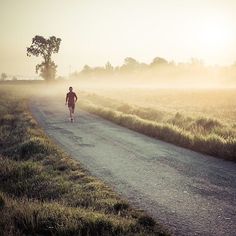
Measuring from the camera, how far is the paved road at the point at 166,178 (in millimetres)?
7543

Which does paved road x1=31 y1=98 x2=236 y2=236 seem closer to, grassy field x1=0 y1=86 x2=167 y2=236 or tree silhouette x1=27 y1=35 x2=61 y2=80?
grassy field x1=0 y1=86 x2=167 y2=236

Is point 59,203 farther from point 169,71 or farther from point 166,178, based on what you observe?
point 169,71

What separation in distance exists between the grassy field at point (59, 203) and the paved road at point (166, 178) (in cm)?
58

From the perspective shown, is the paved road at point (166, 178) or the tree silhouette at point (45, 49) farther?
the tree silhouette at point (45, 49)

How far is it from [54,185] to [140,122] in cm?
1237

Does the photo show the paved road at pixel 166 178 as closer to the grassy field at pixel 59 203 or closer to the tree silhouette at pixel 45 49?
the grassy field at pixel 59 203

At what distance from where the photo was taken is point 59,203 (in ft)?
27.4

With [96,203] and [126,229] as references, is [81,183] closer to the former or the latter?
[96,203]

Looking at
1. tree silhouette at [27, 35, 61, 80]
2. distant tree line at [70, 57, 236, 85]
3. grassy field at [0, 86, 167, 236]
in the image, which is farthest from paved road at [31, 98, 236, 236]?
distant tree line at [70, 57, 236, 85]

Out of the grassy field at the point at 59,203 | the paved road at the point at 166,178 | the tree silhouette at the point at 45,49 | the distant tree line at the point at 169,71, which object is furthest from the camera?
the distant tree line at the point at 169,71

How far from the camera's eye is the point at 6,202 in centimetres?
827

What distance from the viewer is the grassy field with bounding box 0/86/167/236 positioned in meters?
6.65

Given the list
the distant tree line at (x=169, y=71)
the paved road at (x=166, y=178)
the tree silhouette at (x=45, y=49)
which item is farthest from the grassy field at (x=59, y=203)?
the distant tree line at (x=169, y=71)

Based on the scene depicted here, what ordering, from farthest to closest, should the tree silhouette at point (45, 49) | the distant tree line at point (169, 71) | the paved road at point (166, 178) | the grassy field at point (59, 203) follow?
the distant tree line at point (169, 71)
the tree silhouette at point (45, 49)
the paved road at point (166, 178)
the grassy field at point (59, 203)
